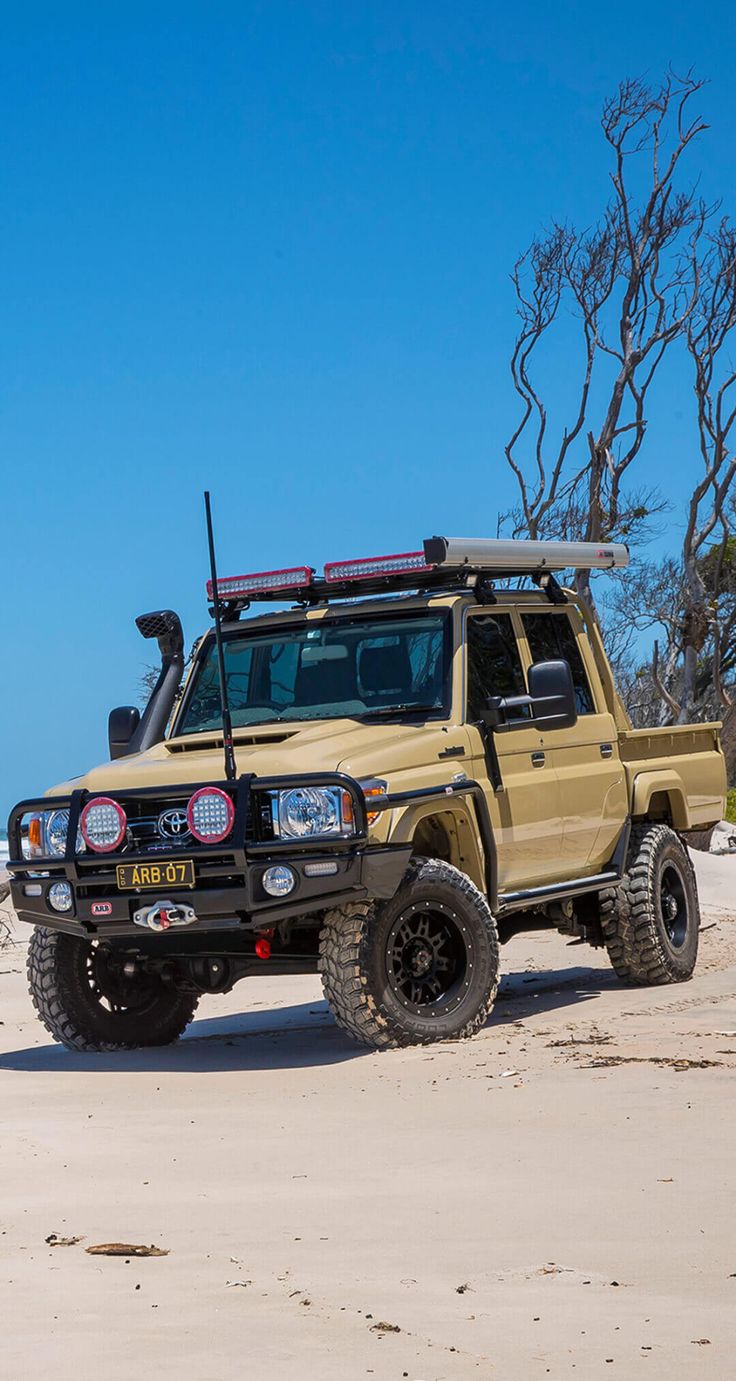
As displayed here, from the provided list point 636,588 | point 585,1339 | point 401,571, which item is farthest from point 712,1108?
point 636,588

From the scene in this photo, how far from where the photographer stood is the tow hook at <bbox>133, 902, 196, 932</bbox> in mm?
8062

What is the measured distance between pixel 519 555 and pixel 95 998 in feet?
10.8

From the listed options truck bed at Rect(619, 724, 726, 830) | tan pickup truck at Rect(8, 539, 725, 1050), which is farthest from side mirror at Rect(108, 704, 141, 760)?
truck bed at Rect(619, 724, 726, 830)

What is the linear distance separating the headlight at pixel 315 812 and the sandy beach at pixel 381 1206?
105 cm

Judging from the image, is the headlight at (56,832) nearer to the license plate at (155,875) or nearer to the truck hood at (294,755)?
the truck hood at (294,755)

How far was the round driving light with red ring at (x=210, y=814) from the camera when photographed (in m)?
8.00

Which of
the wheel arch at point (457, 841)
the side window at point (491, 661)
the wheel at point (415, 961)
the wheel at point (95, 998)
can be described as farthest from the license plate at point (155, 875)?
the side window at point (491, 661)

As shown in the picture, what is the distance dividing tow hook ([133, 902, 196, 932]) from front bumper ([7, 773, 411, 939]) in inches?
1.0

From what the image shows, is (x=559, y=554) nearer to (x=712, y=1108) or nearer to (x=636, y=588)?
(x=712, y=1108)

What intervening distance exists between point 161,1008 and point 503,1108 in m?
3.18

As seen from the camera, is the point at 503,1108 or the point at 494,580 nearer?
the point at 503,1108

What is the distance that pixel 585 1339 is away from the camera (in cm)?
385

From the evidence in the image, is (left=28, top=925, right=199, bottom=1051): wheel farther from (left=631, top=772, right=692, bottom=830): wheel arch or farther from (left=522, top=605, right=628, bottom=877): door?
(left=631, top=772, right=692, bottom=830): wheel arch

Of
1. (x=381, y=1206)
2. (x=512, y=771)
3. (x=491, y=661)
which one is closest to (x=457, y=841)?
(x=512, y=771)
